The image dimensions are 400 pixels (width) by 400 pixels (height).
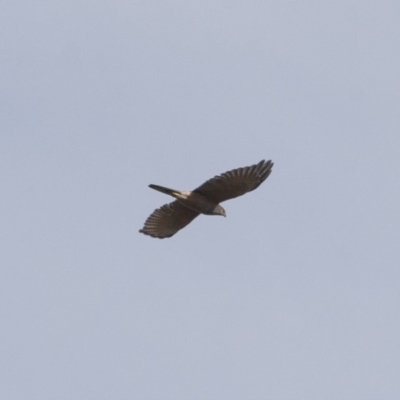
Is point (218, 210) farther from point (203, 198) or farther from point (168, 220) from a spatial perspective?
point (168, 220)

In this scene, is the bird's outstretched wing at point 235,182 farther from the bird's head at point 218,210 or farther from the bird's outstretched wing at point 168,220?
the bird's outstretched wing at point 168,220

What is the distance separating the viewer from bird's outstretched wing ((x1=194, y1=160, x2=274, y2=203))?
30.5m

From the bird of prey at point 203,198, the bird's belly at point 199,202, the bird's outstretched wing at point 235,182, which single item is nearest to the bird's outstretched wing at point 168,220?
the bird of prey at point 203,198

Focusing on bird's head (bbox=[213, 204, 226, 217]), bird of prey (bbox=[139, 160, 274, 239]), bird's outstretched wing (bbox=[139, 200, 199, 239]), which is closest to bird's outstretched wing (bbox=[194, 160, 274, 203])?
bird of prey (bbox=[139, 160, 274, 239])

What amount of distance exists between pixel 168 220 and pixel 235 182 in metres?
2.87

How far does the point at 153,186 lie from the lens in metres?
31.5

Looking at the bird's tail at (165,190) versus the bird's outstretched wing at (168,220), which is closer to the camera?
the bird's tail at (165,190)

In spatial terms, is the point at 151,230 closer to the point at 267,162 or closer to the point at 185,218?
the point at 185,218

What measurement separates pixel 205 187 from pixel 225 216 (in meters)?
1.09

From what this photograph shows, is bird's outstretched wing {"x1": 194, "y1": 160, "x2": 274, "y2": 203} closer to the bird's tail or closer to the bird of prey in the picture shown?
the bird of prey

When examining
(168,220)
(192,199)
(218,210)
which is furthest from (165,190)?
(168,220)

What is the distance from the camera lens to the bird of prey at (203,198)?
30.6 m

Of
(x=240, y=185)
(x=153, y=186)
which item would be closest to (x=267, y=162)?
(x=240, y=185)

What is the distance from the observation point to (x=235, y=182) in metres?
30.8
